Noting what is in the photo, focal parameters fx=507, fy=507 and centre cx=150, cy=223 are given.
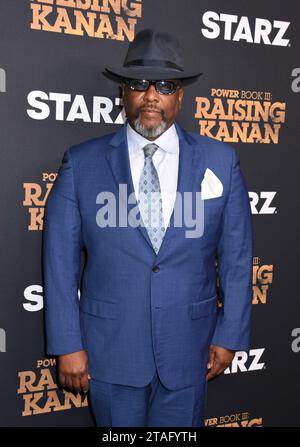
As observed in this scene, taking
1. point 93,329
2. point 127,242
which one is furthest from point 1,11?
point 93,329

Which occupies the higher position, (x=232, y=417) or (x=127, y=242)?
(x=127, y=242)

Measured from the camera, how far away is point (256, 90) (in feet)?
8.18

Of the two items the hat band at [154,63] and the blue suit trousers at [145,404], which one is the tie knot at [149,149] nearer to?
the hat band at [154,63]

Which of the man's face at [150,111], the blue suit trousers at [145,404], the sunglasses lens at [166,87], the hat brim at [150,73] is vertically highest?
the hat brim at [150,73]

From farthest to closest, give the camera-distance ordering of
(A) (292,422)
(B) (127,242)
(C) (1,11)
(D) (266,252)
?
(A) (292,422) → (D) (266,252) → (C) (1,11) → (B) (127,242)

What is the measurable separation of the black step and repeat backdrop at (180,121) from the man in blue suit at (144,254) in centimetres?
36

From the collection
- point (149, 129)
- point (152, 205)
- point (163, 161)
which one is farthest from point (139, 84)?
point (152, 205)

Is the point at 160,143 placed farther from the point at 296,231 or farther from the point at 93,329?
the point at 296,231

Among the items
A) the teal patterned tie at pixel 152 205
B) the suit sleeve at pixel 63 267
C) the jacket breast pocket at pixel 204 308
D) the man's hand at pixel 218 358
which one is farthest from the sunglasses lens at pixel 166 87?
the man's hand at pixel 218 358

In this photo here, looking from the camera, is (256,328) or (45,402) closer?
(45,402)

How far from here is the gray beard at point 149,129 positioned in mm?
1836

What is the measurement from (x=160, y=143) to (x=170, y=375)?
0.86 m

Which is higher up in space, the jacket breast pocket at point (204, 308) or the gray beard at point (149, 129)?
the gray beard at point (149, 129)

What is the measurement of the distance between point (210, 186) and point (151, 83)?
0.43 metres
